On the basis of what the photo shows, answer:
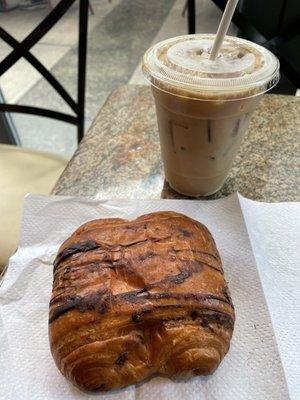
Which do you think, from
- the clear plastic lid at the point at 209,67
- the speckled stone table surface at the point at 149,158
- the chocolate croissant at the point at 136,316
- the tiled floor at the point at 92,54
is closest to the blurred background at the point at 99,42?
the tiled floor at the point at 92,54

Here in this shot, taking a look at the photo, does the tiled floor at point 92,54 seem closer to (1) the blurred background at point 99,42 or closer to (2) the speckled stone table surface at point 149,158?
(1) the blurred background at point 99,42

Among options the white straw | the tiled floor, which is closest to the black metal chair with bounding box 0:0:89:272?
the white straw

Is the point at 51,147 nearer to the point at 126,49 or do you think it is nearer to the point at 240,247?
the point at 126,49

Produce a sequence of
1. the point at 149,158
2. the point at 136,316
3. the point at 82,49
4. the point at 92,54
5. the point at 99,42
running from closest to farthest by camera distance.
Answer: the point at 136,316 → the point at 149,158 → the point at 82,49 → the point at 92,54 → the point at 99,42

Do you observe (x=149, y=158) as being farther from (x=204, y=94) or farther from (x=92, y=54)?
(x=92, y=54)

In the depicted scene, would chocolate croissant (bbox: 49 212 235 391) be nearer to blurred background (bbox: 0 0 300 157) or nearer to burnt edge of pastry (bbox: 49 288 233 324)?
burnt edge of pastry (bbox: 49 288 233 324)

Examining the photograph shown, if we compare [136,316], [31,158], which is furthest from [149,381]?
[31,158]

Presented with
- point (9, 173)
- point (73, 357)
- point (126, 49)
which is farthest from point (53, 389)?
point (126, 49)
